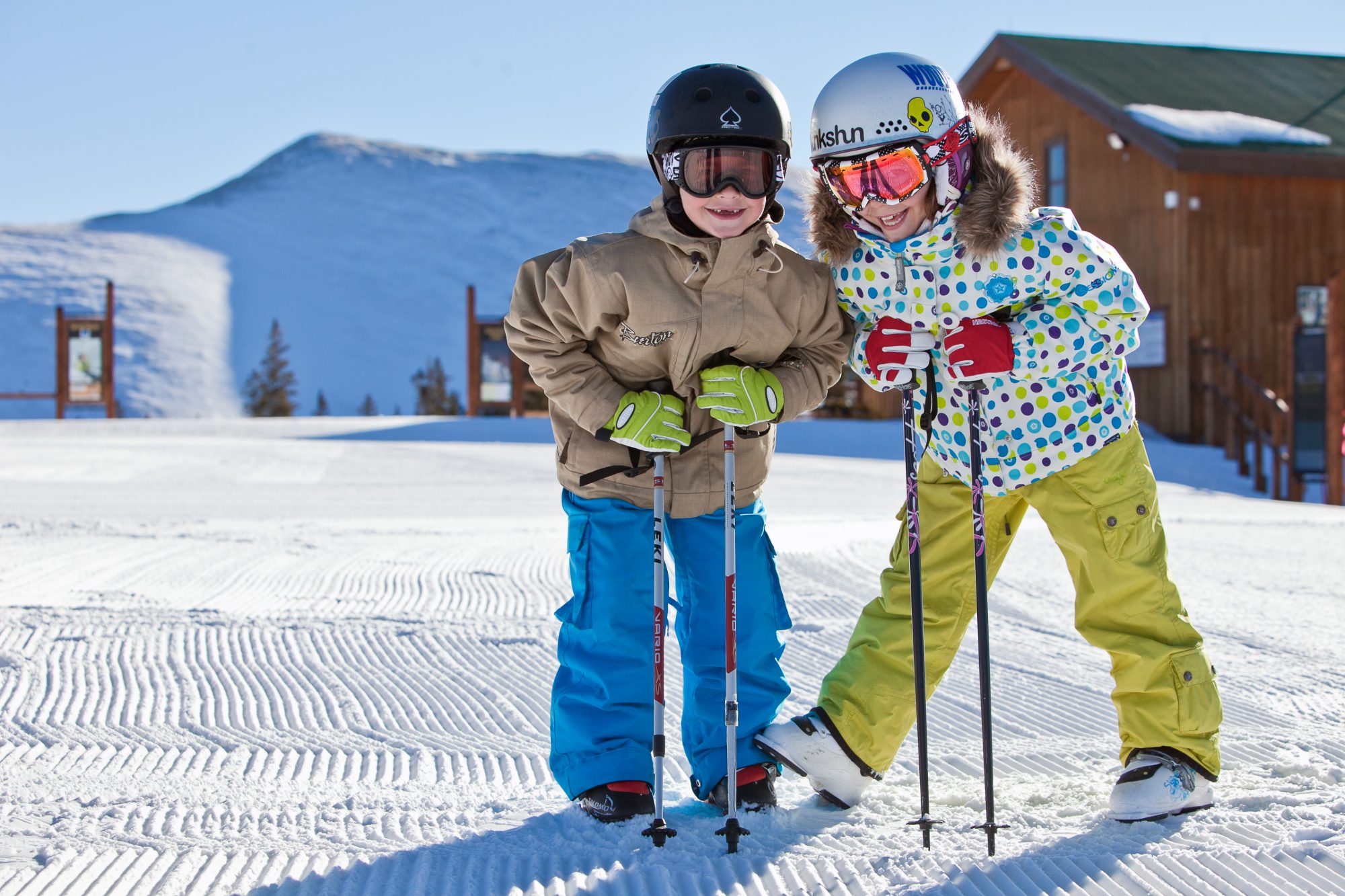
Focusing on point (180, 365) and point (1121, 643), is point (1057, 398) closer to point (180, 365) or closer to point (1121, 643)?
point (1121, 643)

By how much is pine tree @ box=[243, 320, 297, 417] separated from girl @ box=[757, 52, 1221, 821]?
113 ft

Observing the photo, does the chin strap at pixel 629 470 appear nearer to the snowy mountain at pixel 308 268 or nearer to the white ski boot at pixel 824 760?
the white ski boot at pixel 824 760

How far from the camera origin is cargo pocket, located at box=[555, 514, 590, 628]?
8.25 feet

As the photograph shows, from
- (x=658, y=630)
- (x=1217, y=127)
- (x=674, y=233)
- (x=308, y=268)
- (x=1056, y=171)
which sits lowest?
(x=658, y=630)

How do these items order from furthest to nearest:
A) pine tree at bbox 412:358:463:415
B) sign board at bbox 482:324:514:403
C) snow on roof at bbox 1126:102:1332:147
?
1. pine tree at bbox 412:358:463:415
2. sign board at bbox 482:324:514:403
3. snow on roof at bbox 1126:102:1332:147

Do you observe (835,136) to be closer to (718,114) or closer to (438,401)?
(718,114)

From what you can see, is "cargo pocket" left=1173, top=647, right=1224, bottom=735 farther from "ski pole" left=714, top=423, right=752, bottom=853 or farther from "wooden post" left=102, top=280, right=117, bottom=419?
"wooden post" left=102, top=280, right=117, bottom=419

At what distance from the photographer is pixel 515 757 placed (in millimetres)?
2873

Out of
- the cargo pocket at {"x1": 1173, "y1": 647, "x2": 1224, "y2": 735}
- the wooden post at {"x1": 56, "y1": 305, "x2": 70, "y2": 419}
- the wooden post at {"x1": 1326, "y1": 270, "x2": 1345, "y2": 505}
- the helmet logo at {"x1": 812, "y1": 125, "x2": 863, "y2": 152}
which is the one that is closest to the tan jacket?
the helmet logo at {"x1": 812, "y1": 125, "x2": 863, "y2": 152}

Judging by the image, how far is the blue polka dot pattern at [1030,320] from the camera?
7.92 ft

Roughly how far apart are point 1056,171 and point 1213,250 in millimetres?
3012

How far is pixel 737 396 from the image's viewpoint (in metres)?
2.45

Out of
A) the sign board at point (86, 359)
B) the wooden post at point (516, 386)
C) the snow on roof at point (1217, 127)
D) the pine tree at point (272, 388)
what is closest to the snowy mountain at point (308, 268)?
the pine tree at point (272, 388)

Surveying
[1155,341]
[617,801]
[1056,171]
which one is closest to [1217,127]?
[1056,171]
